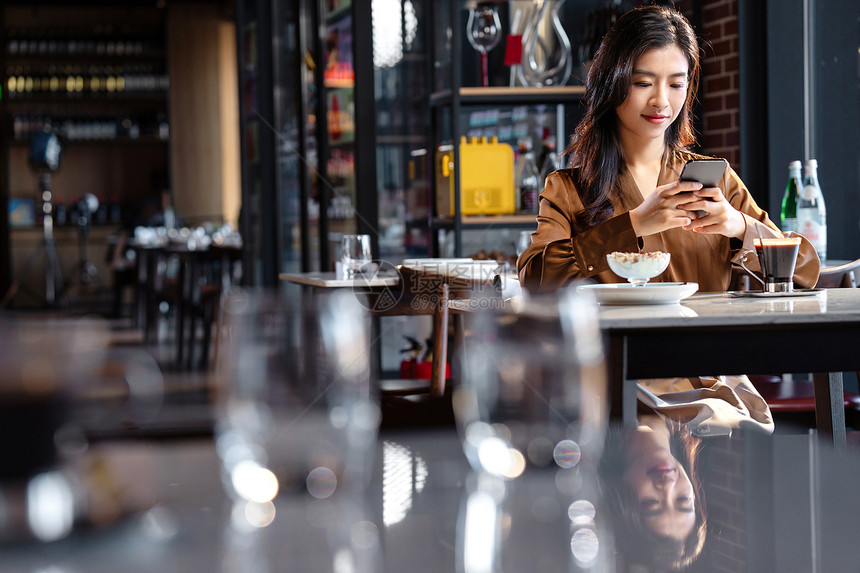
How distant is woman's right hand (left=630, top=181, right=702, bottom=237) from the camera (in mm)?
1906

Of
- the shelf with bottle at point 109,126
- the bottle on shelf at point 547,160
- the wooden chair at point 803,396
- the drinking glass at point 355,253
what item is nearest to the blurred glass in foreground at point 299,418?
the wooden chair at point 803,396

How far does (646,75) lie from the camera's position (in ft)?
7.13

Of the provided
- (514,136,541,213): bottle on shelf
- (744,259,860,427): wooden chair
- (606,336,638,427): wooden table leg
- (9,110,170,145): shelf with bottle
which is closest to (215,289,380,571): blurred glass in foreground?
(606,336,638,427): wooden table leg

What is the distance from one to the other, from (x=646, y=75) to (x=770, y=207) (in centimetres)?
202

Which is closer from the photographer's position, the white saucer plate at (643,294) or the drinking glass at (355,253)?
the white saucer plate at (643,294)

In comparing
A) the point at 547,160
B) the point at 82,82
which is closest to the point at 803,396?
the point at 547,160

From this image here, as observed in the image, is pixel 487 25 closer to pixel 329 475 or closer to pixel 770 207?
pixel 770 207

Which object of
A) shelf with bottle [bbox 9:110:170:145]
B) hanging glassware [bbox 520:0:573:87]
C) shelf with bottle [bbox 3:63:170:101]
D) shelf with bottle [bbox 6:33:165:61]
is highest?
shelf with bottle [bbox 6:33:165:61]

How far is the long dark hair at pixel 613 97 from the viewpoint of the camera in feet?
7.18

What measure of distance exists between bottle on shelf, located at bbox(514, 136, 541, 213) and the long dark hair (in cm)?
185

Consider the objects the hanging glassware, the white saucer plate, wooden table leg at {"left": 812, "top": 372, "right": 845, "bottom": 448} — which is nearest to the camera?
the white saucer plate

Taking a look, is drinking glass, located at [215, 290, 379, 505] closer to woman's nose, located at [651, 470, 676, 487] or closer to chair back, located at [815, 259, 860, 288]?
woman's nose, located at [651, 470, 676, 487]

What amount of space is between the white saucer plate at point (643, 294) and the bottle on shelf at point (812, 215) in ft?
6.36

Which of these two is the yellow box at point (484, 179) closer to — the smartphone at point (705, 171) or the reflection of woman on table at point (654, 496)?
the smartphone at point (705, 171)
